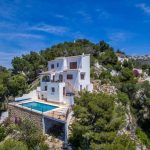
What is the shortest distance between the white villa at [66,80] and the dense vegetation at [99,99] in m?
4.32


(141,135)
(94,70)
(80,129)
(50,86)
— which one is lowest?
(141,135)

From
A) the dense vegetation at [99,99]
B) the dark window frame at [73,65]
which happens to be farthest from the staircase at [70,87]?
the dense vegetation at [99,99]

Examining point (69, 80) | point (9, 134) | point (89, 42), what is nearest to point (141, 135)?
point (69, 80)

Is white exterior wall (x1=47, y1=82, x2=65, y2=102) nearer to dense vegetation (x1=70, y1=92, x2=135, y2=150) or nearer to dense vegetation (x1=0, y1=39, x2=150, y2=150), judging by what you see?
dense vegetation (x1=0, y1=39, x2=150, y2=150)

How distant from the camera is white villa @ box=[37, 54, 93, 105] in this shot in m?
33.0

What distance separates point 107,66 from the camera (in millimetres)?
48219

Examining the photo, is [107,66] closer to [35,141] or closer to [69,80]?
[69,80]

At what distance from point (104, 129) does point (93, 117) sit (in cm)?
154

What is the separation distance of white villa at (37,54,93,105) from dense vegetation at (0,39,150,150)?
4315 mm

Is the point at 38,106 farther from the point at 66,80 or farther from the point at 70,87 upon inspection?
the point at 66,80

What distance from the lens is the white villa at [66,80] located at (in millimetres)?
33031

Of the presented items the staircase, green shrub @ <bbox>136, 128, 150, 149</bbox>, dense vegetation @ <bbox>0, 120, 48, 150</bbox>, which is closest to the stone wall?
dense vegetation @ <bbox>0, 120, 48, 150</bbox>

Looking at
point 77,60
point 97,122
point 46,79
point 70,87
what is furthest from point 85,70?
point 97,122

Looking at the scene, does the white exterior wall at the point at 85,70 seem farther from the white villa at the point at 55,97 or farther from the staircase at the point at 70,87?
the staircase at the point at 70,87
